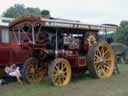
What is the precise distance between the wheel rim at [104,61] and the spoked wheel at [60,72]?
5.22 ft

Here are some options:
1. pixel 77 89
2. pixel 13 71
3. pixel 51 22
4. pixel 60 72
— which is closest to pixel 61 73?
pixel 60 72

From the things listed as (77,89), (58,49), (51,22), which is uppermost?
(51,22)

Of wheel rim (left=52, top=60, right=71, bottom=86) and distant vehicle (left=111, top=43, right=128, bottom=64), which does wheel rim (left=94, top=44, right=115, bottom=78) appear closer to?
wheel rim (left=52, top=60, right=71, bottom=86)

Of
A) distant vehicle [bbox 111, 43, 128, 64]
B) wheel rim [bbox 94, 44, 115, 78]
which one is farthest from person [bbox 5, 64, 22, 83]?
distant vehicle [bbox 111, 43, 128, 64]

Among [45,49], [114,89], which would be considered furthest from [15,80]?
[114,89]

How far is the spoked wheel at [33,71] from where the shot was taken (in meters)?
15.5

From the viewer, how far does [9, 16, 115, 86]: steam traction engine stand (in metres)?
15.0

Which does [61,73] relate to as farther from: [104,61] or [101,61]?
[104,61]

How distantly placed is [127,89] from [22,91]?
10.0 feet

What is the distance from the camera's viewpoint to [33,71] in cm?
1592

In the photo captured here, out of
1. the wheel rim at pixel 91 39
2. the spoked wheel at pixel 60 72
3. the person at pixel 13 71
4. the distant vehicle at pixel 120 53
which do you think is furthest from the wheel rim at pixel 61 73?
the distant vehicle at pixel 120 53

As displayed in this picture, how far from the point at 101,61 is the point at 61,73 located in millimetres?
2379

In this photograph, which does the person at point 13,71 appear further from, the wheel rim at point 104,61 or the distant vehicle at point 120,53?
the distant vehicle at point 120,53

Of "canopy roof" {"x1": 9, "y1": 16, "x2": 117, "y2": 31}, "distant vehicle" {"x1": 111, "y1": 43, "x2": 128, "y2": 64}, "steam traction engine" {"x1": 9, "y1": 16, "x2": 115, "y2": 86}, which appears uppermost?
"canopy roof" {"x1": 9, "y1": 16, "x2": 117, "y2": 31}
